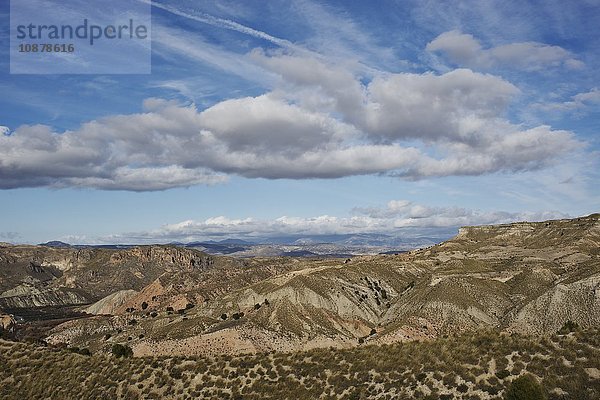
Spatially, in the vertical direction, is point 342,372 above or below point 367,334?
above

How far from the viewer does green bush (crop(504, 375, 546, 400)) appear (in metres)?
29.8

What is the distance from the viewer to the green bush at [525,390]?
97.7ft

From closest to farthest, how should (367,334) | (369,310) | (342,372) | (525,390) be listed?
(525,390) < (342,372) < (367,334) < (369,310)

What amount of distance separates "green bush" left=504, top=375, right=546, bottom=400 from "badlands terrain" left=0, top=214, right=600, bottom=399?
262 cm

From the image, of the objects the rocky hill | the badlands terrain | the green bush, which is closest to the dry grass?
the badlands terrain

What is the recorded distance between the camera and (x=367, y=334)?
10925cm

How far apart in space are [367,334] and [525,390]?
81.5 m

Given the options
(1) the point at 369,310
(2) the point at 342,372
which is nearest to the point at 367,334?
(1) the point at 369,310

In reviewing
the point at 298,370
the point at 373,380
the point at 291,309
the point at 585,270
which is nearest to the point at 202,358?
the point at 298,370

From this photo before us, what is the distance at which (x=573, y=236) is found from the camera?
17800cm

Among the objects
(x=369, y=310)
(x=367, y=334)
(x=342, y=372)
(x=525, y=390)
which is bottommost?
(x=367, y=334)

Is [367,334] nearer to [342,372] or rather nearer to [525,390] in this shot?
[342,372]

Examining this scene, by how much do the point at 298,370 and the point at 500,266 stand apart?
118 metres

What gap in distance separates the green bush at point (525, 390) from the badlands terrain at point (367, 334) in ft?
8.59
